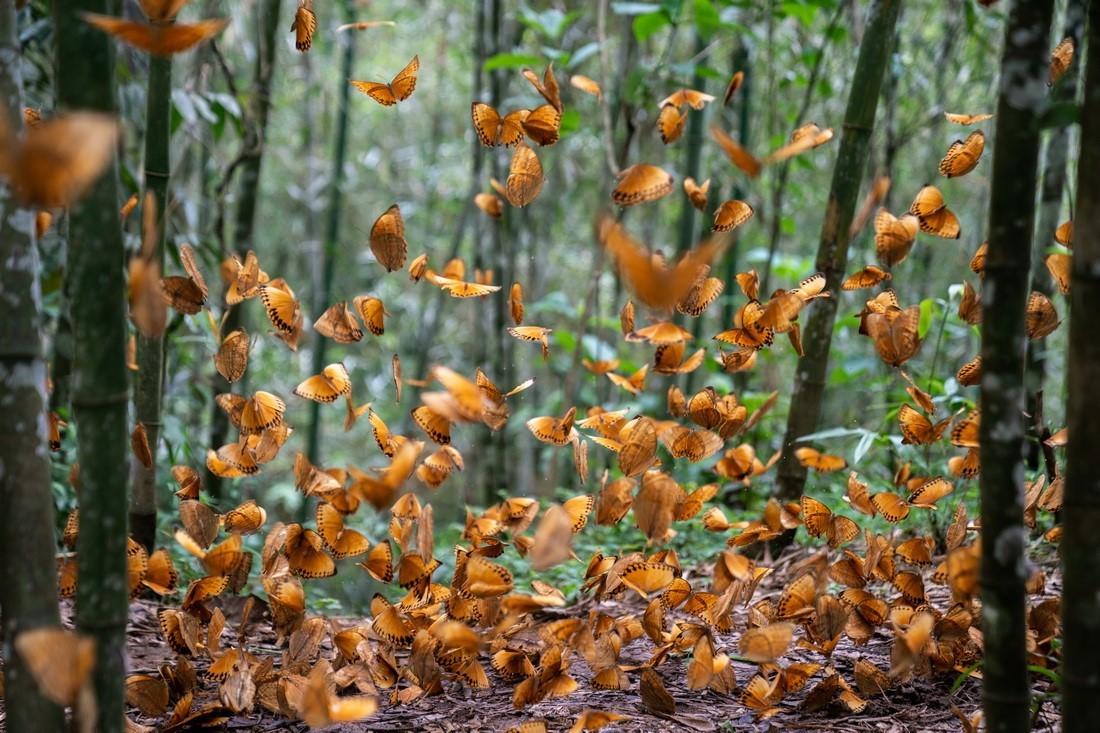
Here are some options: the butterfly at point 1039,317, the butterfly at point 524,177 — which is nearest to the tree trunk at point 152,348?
the butterfly at point 524,177

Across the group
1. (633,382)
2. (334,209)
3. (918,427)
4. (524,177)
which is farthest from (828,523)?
(334,209)

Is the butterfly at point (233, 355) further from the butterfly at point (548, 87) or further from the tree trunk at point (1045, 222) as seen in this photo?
the tree trunk at point (1045, 222)

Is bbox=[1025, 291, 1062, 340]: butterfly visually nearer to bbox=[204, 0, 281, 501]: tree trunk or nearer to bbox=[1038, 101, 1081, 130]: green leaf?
bbox=[1038, 101, 1081, 130]: green leaf

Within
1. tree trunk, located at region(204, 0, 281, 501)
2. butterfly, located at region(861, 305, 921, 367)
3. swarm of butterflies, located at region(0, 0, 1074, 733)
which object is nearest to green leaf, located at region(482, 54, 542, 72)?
tree trunk, located at region(204, 0, 281, 501)

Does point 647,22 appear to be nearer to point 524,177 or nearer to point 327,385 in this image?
point 524,177

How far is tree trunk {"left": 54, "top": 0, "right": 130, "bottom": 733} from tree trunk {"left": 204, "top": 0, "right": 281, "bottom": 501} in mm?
1518

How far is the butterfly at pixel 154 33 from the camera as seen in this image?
3.13 ft

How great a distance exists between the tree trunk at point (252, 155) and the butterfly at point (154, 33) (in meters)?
1.61

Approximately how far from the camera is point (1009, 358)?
1.04 m

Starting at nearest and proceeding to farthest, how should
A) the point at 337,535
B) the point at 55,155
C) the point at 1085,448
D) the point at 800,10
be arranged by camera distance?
the point at 55,155
the point at 1085,448
the point at 337,535
the point at 800,10

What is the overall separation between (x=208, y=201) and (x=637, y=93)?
250 cm

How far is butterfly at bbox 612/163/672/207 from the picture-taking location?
151cm

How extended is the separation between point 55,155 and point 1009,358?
1022 mm

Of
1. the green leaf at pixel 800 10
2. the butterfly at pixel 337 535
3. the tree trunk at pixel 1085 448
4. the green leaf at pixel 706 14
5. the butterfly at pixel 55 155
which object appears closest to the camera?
the butterfly at pixel 55 155
